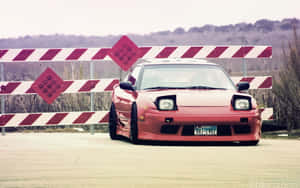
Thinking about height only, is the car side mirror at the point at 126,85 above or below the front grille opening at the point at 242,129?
above

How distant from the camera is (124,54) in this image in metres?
16.5

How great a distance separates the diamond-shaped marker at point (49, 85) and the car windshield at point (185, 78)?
3896 mm

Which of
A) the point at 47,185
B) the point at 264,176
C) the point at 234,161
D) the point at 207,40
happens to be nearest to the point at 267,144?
the point at 234,161

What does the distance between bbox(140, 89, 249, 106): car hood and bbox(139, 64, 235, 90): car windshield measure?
45 centimetres

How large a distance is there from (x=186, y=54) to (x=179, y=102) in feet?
17.7

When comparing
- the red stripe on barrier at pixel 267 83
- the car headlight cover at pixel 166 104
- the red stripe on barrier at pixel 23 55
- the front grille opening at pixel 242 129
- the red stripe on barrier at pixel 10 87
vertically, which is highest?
the car headlight cover at pixel 166 104

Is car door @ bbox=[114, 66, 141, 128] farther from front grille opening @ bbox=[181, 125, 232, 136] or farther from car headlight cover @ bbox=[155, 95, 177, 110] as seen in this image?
front grille opening @ bbox=[181, 125, 232, 136]

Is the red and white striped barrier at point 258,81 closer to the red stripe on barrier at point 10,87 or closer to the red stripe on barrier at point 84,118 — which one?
the red stripe on barrier at point 84,118

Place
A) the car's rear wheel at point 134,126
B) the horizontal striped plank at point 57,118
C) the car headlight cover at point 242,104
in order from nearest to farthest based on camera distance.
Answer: the car headlight cover at point 242,104 → the car's rear wheel at point 134,126 → the horizontal striped plank at point 57,118

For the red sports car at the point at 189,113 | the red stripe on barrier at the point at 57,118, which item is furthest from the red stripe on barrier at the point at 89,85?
the red sports car at the point at 189,113

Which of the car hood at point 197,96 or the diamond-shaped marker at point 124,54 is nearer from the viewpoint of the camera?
the car hood at point 197,96

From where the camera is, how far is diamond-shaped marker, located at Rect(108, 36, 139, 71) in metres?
16.4

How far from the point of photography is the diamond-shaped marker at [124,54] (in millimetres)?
16406

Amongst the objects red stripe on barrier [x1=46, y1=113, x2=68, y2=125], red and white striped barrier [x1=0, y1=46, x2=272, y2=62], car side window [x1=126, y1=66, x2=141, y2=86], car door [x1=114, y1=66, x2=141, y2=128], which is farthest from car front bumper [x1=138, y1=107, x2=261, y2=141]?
red and white striped barrier [x1=0, y1=46, x2=272, y2=62]
